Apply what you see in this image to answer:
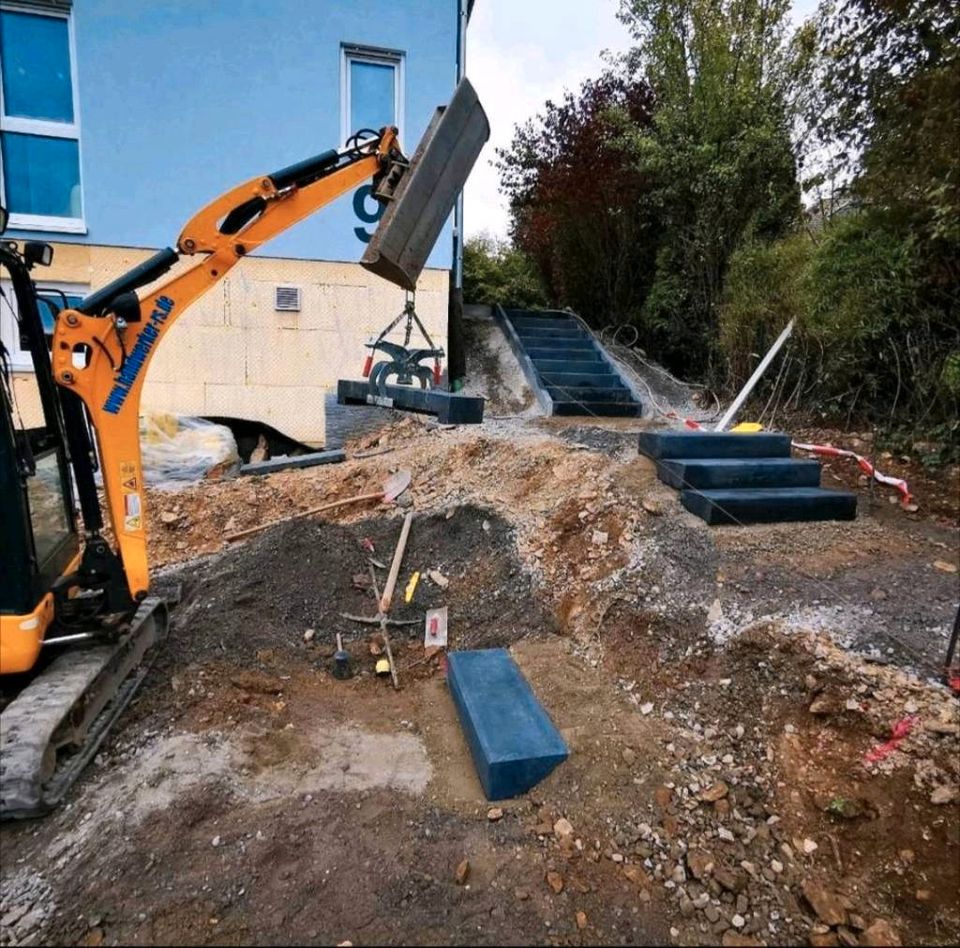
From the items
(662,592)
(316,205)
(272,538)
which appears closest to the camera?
(316,205)

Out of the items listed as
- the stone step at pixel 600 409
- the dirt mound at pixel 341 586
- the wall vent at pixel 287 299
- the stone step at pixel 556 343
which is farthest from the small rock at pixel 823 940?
the stone step at pixel 556 343

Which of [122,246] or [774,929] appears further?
[122,246]

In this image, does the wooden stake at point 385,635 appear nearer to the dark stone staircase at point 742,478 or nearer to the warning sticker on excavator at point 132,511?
the warning sticker on excavator at point 132,511

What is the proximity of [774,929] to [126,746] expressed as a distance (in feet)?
9.74

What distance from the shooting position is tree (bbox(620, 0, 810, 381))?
800 cm

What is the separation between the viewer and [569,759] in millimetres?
2814

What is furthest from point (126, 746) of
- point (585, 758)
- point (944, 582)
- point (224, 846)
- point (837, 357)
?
point (837, 357)

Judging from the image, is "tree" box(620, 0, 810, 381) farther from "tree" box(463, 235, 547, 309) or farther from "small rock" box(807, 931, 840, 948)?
"small rock" box(807, 931, 840, 948)

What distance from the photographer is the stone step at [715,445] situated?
5070 mm

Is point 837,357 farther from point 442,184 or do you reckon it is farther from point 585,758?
point 585,758

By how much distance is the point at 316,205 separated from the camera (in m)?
3.63

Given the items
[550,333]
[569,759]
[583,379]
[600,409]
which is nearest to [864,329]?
[600,409]

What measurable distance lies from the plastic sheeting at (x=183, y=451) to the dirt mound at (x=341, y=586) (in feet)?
7.21

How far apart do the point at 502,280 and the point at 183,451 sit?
901 centimetres
